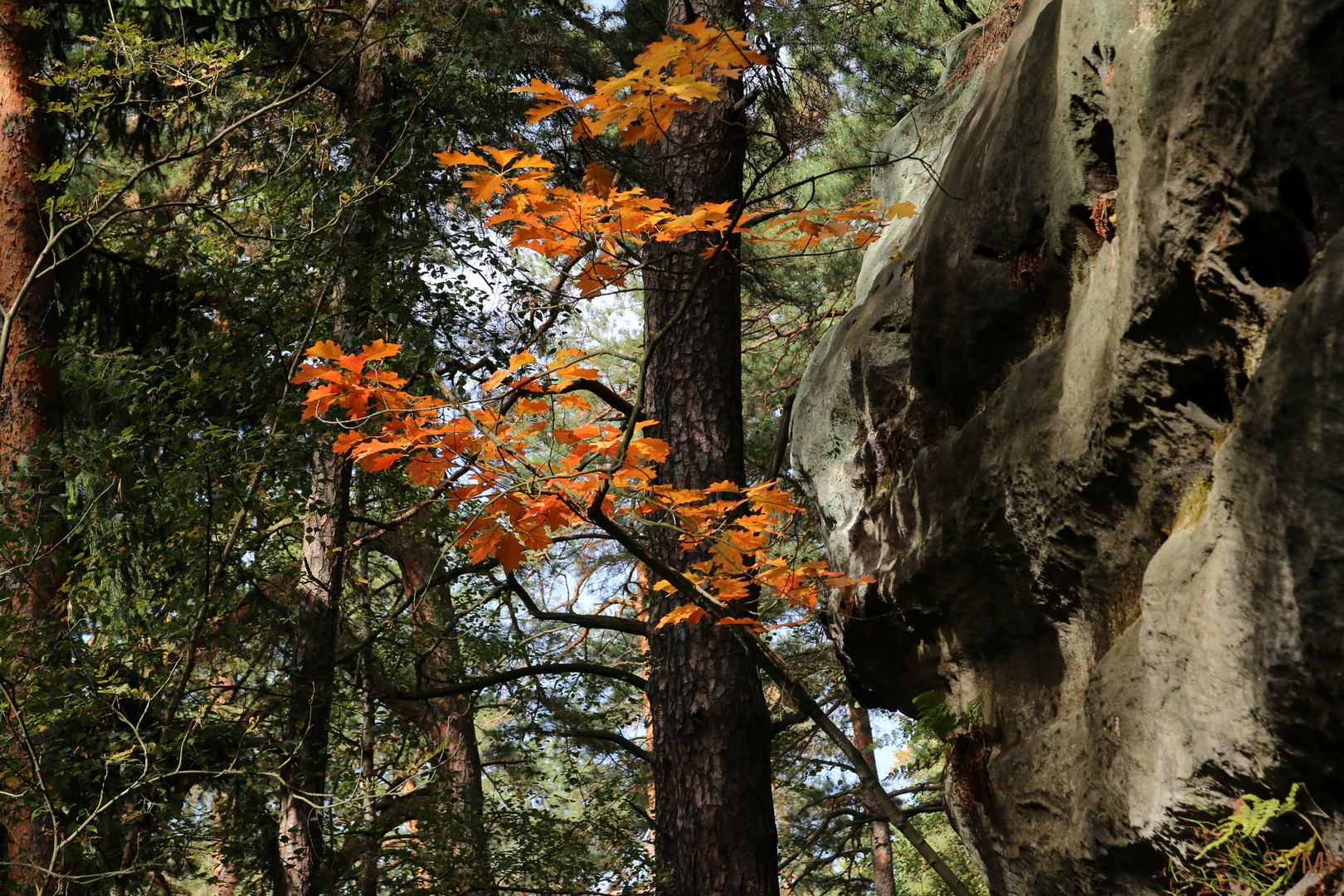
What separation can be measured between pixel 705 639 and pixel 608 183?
8.55 ft

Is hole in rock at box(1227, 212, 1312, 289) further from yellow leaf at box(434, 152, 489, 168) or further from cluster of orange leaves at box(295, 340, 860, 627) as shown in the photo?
yellow leaf at box(434, 152, 489, 168)

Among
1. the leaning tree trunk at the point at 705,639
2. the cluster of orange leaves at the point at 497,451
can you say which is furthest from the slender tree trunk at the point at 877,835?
the cluster of orange leaves at the point at 497,451

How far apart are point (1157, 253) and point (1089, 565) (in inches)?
42.4

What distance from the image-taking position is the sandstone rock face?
1.79 metres

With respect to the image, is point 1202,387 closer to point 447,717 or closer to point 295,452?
point 295,452

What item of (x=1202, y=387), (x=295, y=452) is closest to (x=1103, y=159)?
(x=1202, y=387)

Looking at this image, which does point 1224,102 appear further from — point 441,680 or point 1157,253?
point 441,680

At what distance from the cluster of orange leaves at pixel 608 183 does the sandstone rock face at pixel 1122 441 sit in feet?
2.62

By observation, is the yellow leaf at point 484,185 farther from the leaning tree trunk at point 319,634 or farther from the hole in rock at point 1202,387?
the leaning tree trunk at point 319,634

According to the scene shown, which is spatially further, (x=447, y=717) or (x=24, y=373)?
(x=447, y=717)

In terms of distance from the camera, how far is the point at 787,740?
32.6ft

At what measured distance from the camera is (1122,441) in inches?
98.4

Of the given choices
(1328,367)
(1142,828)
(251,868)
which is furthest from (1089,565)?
(251,868)

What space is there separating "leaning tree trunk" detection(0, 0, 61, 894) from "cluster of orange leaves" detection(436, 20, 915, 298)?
12.0ft
